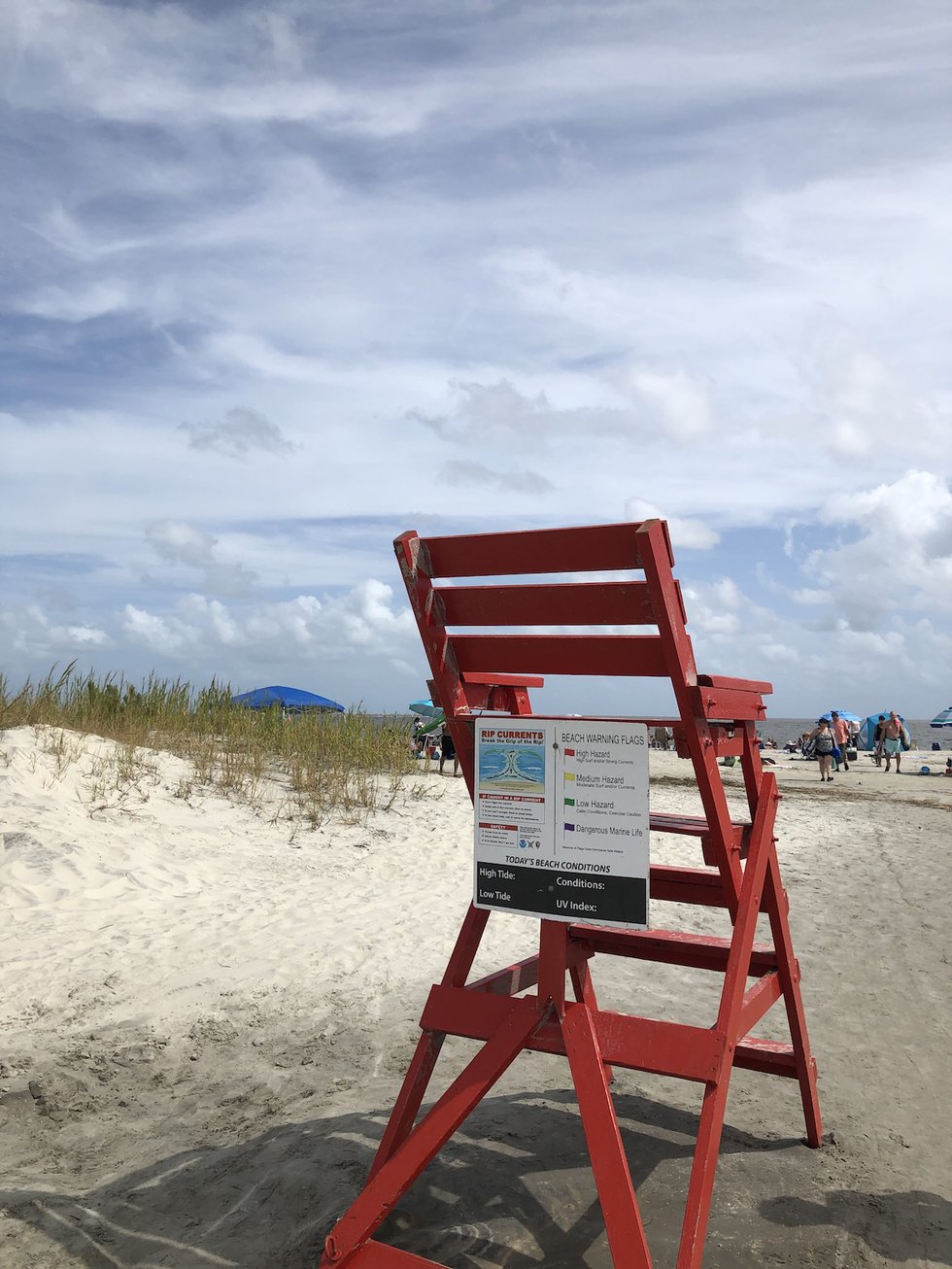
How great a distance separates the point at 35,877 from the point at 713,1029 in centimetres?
649

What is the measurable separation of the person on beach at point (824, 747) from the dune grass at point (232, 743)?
408 inches

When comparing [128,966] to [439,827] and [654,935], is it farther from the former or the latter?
[439,827]

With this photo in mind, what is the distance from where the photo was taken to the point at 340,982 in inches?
237

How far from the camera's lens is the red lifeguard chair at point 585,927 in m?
2.55

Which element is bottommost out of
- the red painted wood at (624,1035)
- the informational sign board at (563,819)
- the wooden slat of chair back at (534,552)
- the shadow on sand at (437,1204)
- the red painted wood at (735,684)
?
the shadow on sand at (437,1204)

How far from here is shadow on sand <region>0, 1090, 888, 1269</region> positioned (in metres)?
3.04

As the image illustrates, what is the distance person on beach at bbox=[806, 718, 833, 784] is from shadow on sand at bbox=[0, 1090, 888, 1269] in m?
18.0

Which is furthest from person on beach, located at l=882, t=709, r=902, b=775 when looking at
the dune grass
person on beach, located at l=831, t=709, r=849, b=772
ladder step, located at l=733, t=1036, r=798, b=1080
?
ladder step, located at l=733, t=1036, r=798, b=1080

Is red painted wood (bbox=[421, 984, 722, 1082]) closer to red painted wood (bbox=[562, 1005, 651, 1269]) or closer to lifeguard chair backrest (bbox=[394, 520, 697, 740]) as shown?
red painted wood (bbox=[562, 1005, 651, 1269])

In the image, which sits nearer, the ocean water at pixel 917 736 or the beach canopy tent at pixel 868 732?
the beach canopy tent at pixel 868 732

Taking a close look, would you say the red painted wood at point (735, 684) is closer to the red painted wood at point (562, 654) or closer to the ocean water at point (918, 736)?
the red painted wood at point (562, 654)

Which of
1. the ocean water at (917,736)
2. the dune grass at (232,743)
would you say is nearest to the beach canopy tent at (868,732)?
the ocean water at (917,736)

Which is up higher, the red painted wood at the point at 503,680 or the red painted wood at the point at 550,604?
the red painted wood at the point at 550,604

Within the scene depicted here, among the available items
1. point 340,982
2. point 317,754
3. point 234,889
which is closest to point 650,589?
point 340,982
